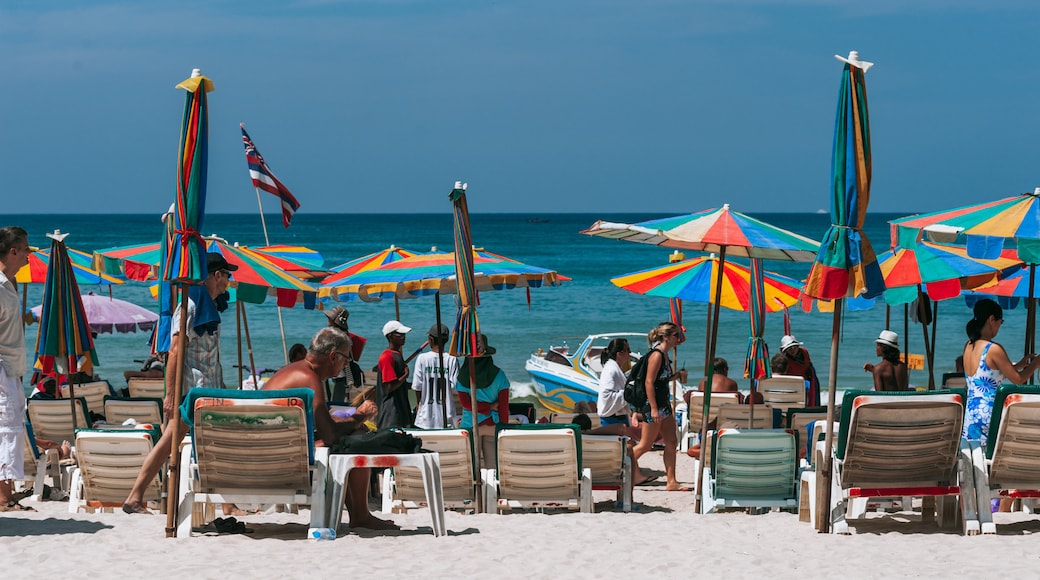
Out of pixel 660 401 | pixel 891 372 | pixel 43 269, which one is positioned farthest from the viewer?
pixel 43 269

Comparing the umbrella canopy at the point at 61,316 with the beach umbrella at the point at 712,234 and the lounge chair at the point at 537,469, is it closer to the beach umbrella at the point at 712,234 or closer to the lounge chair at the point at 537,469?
the lounge chair at the point at 537,469

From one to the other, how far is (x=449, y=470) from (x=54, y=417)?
148 inches

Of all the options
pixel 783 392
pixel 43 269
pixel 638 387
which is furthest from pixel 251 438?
pixel 43 269

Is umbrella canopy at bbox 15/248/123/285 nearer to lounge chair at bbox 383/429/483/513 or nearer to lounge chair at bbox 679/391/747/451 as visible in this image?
lounge chair at bbox 383/429/483/513

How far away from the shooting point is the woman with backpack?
9.73 metres

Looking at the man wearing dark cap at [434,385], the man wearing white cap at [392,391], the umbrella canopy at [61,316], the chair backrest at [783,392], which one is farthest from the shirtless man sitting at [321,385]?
the chair backrest at [783,392]

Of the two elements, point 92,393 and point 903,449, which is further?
point 92,393

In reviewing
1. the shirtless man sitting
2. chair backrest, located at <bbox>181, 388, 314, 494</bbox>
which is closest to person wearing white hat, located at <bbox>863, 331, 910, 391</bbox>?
the shirtless man sitting

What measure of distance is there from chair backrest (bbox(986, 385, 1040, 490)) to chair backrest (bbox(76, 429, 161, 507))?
481 centimetres

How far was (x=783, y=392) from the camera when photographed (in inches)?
479

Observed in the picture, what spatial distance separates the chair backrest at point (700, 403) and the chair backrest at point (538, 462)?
3685 mm

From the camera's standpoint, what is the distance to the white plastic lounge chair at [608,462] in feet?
27.3

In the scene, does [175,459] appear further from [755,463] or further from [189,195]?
[755,463]

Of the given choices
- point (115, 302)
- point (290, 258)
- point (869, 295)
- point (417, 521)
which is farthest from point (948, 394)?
point (115, 302)
